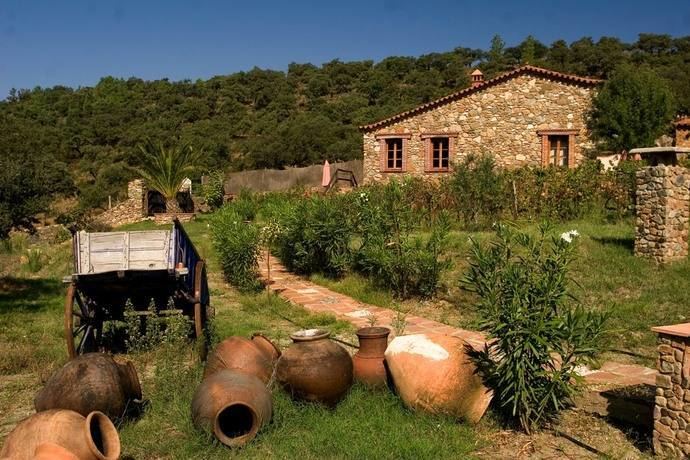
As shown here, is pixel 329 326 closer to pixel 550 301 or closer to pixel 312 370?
pixel 312 370

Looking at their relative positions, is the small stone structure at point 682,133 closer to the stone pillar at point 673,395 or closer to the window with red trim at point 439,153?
the window with red trim at point 439,153

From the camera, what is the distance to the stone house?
2016 centimetres

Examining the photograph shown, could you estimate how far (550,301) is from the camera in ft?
14.9

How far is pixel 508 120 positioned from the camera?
20.8 meters

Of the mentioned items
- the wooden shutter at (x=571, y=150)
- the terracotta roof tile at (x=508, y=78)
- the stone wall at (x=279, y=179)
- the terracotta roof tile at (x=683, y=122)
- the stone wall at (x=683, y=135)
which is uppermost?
the terracotta roof tile at (x=508, y=78)

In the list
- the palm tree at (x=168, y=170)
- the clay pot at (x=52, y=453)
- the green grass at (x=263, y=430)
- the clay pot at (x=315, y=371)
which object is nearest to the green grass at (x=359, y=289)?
the green grass at (x=263, y=430)

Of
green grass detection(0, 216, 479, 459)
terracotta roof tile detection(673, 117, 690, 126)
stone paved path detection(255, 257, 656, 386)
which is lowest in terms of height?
green grass detection(0, 216, 479, 459)

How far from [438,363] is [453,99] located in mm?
17845

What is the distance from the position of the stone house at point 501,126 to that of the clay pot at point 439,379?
1665 cm

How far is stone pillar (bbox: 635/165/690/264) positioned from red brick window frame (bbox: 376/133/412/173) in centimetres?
1332

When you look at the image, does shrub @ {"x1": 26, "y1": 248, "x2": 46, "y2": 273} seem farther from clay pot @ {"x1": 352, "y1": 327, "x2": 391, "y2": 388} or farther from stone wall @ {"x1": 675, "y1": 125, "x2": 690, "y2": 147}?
stone wall @ {"x1": 675, "y1": 125, "x2": 690, "y2": 147}

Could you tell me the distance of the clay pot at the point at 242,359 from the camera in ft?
16.5

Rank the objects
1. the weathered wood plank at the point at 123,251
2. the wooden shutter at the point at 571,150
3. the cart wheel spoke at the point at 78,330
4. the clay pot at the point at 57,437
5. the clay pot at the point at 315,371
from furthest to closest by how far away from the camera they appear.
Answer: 1. the wooden shutter at the point at 571,150
2. the cart wheel spoke at the point at 78,330
3. the weathered wood plank at the point at 123,251
4. the clay pot at the point at 315,371
5. the clay pot at the point at 57,437

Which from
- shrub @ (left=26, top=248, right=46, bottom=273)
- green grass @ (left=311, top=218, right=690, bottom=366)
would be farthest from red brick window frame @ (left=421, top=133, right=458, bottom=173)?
shrub @ (left=26, top=248, right=46, bottom=273)
